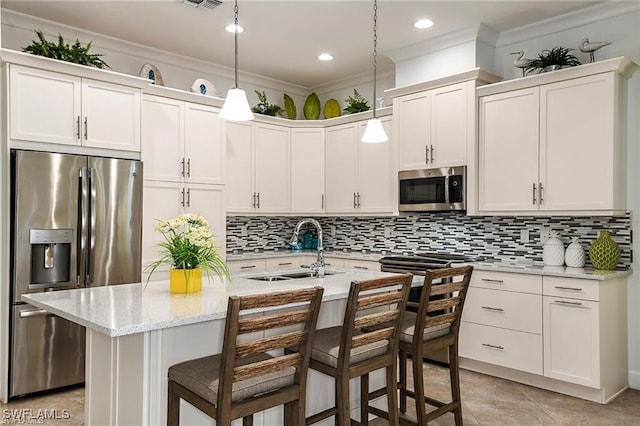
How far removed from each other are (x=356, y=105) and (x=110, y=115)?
251 centimetres

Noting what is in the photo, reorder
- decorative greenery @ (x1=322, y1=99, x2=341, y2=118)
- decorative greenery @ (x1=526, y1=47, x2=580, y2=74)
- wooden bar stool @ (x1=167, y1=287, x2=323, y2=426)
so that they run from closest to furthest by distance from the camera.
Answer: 1. wooden bar stool @ (x1=167, y1=287, x2=323, y2=426)
2. decorative greenery @ (x1=526, y1=47, x2=580, y2=74)
3. decorative greenery @ (x1=322, y1=99, x2=341, y2=118)

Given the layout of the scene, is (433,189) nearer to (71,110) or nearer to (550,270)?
(550,270)

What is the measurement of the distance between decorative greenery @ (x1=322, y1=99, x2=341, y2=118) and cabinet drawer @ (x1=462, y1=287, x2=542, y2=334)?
2.68m

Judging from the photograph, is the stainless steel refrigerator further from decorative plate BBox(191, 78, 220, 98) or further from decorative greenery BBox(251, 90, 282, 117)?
decorative greenery BBox(251, 90, 282, 117)

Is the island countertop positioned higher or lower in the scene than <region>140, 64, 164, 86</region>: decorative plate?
lower

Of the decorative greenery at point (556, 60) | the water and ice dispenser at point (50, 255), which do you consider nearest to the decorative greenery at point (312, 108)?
the decorative greenery at point (556, 60)

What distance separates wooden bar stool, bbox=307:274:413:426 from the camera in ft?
7.51

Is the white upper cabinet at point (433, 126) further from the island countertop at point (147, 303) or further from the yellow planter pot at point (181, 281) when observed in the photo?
the yellow planter pot at point (181, 281)

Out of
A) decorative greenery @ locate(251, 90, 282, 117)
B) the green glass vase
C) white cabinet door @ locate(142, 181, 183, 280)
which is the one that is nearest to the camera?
the green glass vase

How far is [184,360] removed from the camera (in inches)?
87.8

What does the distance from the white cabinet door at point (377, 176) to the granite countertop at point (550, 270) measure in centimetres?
120

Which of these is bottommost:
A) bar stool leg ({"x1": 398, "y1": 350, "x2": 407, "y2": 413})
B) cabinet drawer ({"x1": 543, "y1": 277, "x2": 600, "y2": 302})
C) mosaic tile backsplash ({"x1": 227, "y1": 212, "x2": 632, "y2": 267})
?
bar stool leg ({"x1": 398, "y1": 350, "x2": 407, "y2": 413})

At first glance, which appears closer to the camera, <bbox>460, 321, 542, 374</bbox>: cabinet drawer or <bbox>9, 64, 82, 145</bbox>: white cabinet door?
<bbox>9, 64, 82, 145</bbox>: white cabinet door

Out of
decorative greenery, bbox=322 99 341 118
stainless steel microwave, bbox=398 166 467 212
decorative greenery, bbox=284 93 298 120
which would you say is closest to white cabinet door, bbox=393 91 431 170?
stainless steel microwave, bbox=398 166 467 212
